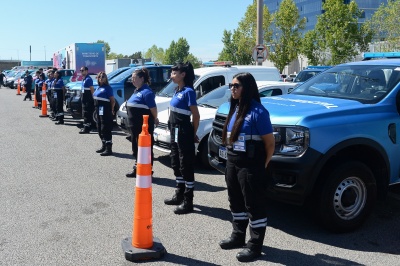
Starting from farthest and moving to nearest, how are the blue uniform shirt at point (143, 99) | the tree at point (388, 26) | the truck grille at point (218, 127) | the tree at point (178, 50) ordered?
1. the tree at point (178, 50)
2. the tree at point (388, 26)
3. the blue uniform shirt at point (143, 99)
4. the truck grille at point (218, 127)

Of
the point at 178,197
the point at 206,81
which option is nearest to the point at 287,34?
the point at 206,81

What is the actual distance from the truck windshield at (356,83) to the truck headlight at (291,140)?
1.17m

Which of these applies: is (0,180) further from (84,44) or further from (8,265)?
(84,44)

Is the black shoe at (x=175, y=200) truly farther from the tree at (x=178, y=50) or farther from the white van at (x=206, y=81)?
the tree at (x=178, y=50)

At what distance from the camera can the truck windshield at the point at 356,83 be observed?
5.40 metres

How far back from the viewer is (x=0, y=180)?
23.7 ft

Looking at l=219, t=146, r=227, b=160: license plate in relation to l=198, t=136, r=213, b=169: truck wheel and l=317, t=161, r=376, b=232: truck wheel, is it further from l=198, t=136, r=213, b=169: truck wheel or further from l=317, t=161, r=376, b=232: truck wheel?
l=198, t=136, r=213, b=169: truck wheel

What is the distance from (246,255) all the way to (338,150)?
153 centimetres

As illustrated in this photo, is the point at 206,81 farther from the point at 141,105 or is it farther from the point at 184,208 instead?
the point at 184,208

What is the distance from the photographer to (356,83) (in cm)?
571

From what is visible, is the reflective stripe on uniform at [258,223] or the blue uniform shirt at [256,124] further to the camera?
the reflective stripe on uniform at [258,223]

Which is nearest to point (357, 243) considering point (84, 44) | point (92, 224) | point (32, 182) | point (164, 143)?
point (92, 224)

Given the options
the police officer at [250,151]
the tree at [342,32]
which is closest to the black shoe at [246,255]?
the police officer at [250,151]

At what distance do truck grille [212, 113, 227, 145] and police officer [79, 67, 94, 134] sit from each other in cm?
661
